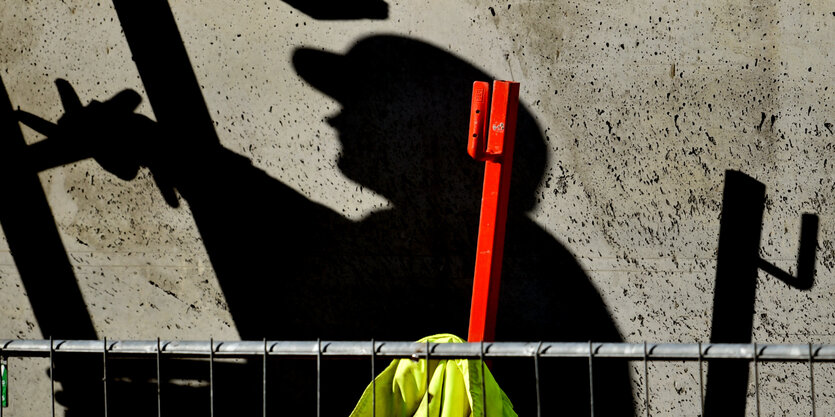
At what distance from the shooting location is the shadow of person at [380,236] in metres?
3.37

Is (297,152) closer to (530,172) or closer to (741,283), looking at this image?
(530,172)

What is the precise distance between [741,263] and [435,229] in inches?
57.6

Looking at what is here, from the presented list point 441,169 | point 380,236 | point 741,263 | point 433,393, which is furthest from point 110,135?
point 741,263

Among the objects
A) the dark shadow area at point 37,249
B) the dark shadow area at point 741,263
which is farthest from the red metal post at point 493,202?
the dark shadow area at point 37,249

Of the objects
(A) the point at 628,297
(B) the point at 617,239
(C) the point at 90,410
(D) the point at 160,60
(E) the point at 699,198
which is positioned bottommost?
(C) the point at 90,410

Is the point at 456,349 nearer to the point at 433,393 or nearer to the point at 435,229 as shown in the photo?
the point at 433,393

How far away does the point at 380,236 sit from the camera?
341 cm

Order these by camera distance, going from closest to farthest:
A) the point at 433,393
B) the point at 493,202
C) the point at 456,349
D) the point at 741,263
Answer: the point at 456,349, the point at 433,393, the point at 493,202, the point at 741,263

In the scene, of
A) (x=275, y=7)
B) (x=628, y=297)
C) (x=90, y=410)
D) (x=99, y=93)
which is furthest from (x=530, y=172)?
(x=90, y=410)

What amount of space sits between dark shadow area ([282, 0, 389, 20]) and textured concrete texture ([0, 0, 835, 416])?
0.05 ft

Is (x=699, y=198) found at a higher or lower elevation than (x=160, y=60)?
lower

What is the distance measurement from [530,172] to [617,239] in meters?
0.53

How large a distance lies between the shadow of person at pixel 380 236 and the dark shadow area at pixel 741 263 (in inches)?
21.1

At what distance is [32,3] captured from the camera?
3520mm
